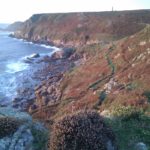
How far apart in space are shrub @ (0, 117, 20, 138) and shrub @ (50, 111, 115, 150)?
1.87 m

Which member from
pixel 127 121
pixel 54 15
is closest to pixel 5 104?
pixel 127 121

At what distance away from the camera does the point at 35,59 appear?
91.9 metres

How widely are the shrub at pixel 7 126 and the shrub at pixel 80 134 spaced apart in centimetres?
187

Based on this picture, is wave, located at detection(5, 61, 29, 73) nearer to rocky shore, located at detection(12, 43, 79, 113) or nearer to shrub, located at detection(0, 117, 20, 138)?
rocky shore, located at detection(12, 43, 79, 113)

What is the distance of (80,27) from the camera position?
136 m

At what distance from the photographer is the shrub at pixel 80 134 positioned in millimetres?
12016

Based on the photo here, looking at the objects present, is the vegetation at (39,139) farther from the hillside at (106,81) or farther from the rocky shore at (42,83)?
the rocky shore at (42,83)

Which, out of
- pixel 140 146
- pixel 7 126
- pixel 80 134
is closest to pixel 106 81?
pixel 140 146

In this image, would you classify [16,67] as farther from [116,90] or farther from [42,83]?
[116,90]

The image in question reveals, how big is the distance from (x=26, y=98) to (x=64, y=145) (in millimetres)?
39036

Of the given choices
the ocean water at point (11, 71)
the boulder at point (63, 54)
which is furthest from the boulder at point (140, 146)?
the boulder at point (63, 54)

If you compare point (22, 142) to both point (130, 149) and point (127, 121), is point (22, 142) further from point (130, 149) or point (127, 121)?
point (127, 121)

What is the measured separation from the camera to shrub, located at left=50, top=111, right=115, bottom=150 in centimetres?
1202

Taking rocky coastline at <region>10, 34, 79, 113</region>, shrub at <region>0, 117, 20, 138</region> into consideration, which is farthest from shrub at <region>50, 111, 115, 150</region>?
rocky coastline at <region>10, 34, 79, 113</region>
